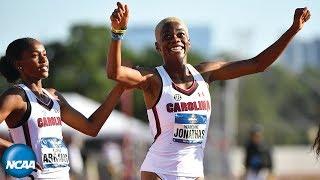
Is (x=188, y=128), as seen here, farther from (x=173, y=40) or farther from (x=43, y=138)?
(x=43, y=138)

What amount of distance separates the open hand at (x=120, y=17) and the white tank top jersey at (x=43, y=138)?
0.89 m

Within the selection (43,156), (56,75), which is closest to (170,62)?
(43,156)

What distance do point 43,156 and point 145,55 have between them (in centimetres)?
9297

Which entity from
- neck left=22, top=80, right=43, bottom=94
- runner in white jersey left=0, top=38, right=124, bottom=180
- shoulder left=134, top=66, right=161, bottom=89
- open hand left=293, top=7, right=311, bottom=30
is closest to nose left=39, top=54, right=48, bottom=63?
runner in white jersey left=0, top=38, right=124, bottom=180

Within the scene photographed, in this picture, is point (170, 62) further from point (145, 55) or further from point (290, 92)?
point (290, 92)

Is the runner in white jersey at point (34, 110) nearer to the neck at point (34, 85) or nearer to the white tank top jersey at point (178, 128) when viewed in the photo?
the neck at point (34, 85)

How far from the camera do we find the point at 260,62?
9266 millimetres

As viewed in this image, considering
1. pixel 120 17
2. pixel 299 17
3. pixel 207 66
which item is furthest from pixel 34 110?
pixel 299 17

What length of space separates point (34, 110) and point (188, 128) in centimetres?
139

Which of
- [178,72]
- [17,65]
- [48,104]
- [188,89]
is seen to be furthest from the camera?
[178,72]

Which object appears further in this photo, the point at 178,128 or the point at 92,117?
the point at 92,117

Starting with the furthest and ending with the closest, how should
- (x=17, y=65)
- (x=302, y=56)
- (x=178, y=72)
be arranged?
(x=302, y=56) → (x=178, y=72) → (x=17, y=65)

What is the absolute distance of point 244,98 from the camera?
11362cm

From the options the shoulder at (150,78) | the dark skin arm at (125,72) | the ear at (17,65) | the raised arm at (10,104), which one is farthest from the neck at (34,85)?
the shoulder at (150,78)
